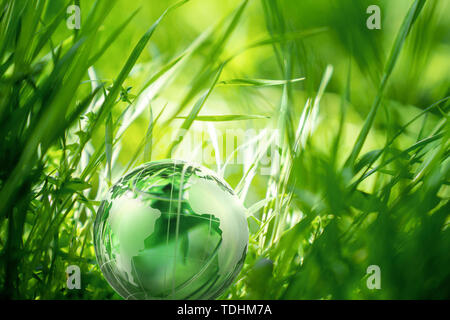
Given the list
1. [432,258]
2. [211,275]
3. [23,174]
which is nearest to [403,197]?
[432,258]

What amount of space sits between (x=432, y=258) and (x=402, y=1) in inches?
35.4

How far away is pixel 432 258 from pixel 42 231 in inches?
14.0

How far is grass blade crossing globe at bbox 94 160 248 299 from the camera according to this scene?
42cm

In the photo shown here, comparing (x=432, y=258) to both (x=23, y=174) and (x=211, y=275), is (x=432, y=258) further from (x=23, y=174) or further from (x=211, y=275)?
(x=23, y=174)

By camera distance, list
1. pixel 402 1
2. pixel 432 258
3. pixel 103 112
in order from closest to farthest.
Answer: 1. pixel 432 258
2. pixel 103 112
3. pixel 402 1

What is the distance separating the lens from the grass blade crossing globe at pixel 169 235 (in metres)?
0.42

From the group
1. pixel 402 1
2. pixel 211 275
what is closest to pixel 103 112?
pixel 211 275

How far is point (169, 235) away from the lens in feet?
1.36

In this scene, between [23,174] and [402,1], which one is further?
[402,1]

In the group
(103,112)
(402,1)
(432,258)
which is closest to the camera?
(432,258)

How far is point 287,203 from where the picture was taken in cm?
51
